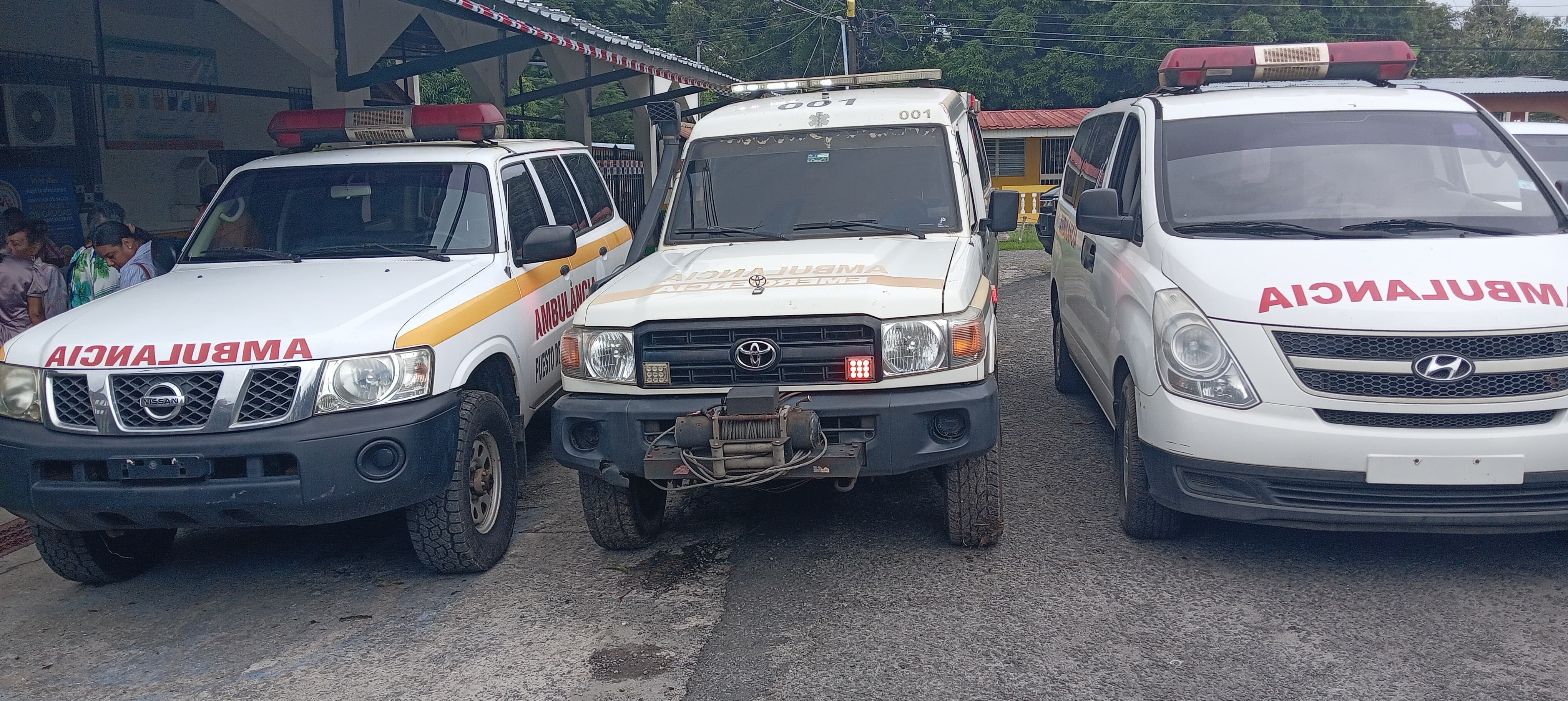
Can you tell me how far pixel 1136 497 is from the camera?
16.1 feet

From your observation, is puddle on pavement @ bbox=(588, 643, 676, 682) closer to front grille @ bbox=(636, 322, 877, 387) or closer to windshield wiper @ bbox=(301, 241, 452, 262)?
front grille @ bbox=(636, 322, 877, 387)

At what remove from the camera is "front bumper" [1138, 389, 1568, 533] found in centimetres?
412

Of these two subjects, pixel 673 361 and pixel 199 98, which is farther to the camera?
pixel 199 98

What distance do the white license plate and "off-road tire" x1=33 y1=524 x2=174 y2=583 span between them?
475cm

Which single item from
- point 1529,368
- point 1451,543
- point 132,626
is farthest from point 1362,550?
point 132,626

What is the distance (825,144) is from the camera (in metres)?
→ 6.00

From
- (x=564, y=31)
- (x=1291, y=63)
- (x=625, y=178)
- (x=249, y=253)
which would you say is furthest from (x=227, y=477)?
(x=625, y=178)

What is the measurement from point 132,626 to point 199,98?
8097mm

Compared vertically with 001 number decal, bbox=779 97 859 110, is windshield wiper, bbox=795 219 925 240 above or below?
below

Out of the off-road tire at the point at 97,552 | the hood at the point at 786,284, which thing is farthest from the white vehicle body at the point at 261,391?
the hood at the point at 786,284

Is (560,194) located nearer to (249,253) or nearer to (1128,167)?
(249,253)

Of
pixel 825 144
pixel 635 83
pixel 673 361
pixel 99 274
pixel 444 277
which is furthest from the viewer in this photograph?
pixel 635 83

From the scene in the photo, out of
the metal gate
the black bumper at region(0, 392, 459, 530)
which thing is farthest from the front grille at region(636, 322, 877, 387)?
the metal gate

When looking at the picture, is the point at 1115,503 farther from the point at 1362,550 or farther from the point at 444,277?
the point at 444,277
